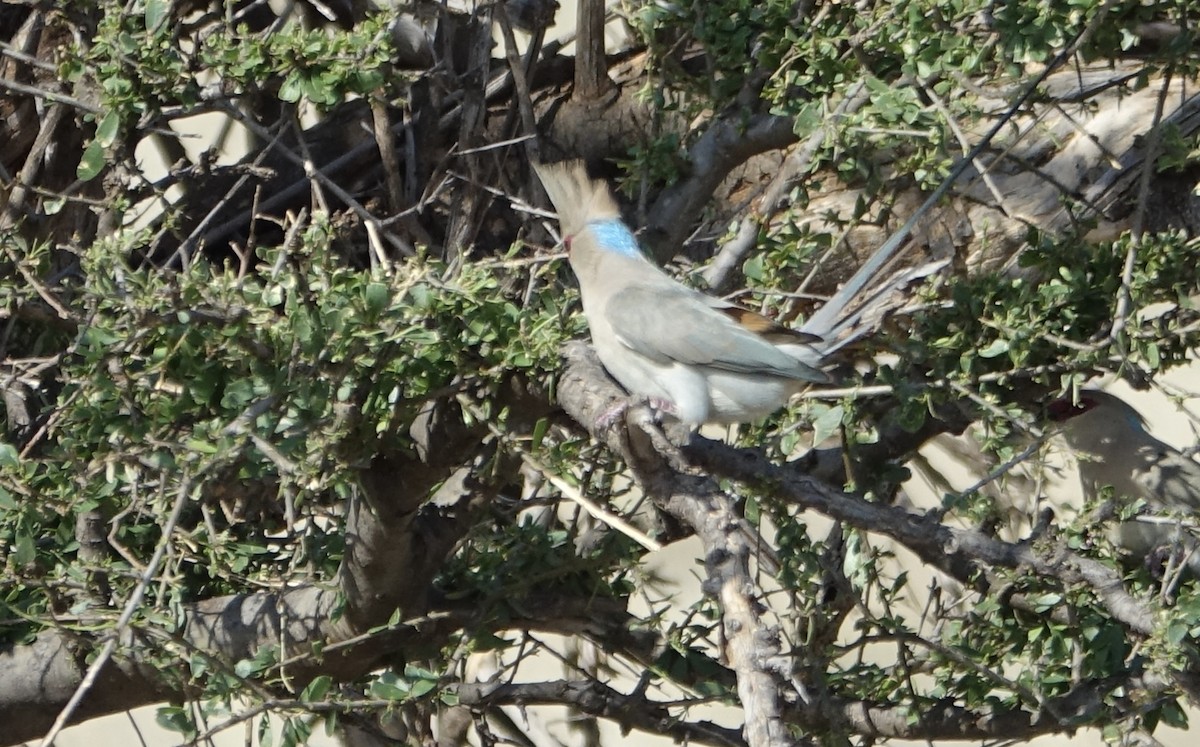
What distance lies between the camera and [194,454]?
76.3 inches

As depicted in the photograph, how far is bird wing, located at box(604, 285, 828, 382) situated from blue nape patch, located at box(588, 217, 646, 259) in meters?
0.16

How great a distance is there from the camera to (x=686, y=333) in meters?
2.64

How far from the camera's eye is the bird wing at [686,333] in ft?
8.50

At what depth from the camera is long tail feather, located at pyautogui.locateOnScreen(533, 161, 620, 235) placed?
A: 2.82m

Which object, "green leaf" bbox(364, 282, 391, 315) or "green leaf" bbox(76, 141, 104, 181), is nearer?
"green leaf" bbox(364, 282, 391, 315)

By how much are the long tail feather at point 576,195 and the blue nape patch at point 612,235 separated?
2 centimetres

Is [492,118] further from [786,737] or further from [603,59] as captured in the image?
[786,737]

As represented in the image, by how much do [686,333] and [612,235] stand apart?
30 cm

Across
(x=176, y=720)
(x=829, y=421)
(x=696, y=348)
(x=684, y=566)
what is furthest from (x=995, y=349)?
(x=684, y=566)

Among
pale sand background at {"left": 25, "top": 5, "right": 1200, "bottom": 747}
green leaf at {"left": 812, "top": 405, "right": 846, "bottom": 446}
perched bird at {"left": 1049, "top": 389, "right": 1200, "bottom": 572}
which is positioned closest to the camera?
green leaf at {"left": 812, "top": 405, "right": 846, "bottom": 446}

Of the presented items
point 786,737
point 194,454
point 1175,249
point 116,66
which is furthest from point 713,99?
point 786,737

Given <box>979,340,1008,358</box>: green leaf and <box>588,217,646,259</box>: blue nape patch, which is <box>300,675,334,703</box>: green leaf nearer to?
<box>588,217,646,259</box>: blue nape patch

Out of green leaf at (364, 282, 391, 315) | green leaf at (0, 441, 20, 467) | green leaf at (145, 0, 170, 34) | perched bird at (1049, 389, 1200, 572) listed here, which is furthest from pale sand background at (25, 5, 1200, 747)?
green leaf at (364, 282, 391, 315)

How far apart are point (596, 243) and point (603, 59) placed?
1077 mm
